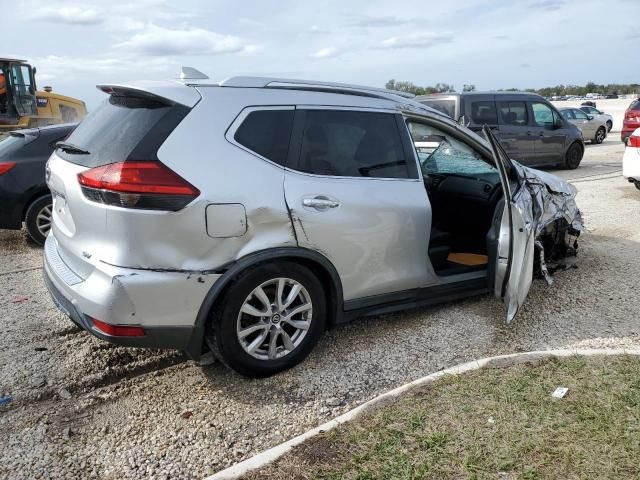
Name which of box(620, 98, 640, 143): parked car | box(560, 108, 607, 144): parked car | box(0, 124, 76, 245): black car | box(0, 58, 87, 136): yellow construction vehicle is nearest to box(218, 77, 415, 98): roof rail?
box(0, 124, 76, 245): black car

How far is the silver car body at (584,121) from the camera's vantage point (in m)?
20.2

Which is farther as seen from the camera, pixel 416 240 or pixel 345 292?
pixel 416 240

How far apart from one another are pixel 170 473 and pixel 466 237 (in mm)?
3278

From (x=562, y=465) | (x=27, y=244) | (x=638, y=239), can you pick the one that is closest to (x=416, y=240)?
(x=562, y=465)

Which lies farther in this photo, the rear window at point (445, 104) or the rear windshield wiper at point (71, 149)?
the rear window at point (445, 104)

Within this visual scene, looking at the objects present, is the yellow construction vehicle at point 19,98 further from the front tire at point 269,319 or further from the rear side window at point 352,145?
the front tire at point 269,319

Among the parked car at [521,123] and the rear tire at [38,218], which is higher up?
the parked car at [521,123]

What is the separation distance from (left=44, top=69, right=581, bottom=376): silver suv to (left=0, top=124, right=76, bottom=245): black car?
10.1 ft

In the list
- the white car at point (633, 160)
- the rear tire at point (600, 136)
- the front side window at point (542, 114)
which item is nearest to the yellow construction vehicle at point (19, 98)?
the front side window at point (542, 114)

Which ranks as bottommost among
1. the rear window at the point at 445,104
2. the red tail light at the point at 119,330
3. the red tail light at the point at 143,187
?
the red tail light at the point at 119,330

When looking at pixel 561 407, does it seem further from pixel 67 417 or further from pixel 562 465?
pixel 67 417

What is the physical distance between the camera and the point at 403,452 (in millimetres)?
2699

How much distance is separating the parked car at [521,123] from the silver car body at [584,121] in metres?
7.57

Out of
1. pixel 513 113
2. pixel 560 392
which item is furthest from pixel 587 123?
pixel 560 392
